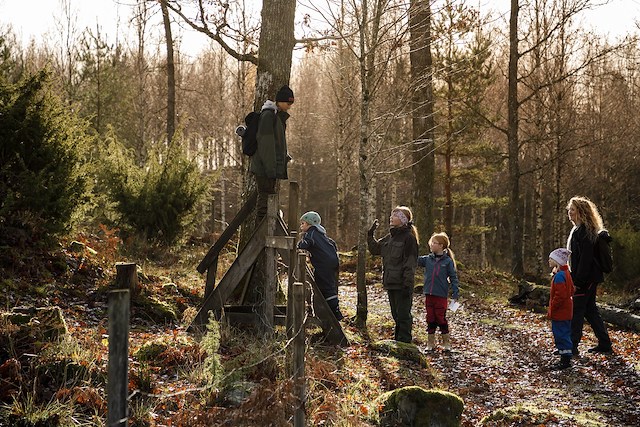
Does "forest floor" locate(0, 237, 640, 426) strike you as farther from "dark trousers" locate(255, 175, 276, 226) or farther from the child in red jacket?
"dark trousers" locate(255, 175, 276, 226)

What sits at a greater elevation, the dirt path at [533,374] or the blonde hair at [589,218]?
the blonde hair at [589,218]

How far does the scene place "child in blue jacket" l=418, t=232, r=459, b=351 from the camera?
827 cm

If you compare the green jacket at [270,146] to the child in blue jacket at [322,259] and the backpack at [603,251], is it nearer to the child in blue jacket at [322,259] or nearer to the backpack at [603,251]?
the child in blue jacket at [322,259]

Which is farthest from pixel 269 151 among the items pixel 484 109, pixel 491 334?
pixel 484 109

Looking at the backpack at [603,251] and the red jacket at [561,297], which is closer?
the red jacket at [561,297]

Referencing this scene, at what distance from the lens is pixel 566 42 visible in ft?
66.3

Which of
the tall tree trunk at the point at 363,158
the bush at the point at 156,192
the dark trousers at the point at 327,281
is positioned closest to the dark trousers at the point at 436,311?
the tall tree trunk at the point at 363,158

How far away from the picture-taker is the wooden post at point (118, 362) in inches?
98.6

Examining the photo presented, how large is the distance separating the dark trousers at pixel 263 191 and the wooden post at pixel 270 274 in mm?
130

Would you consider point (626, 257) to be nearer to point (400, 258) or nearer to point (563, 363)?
point (563, 363)

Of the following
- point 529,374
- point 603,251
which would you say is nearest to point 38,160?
point 529,374

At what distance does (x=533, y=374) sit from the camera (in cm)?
754

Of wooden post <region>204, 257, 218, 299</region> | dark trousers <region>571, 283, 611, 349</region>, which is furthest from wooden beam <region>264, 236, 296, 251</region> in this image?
dark trousers <region>571, 283, 611, 349</region>

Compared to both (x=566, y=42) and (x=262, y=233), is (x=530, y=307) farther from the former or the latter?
(x=566, y=42)
